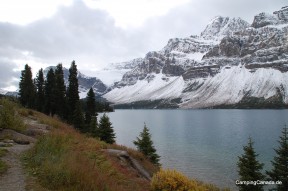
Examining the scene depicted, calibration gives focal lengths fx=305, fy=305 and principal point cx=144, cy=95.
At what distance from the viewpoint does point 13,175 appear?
1137 centimetres

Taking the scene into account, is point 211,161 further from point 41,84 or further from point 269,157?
point 41,84

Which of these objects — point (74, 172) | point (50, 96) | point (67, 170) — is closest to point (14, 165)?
point (67, 170)

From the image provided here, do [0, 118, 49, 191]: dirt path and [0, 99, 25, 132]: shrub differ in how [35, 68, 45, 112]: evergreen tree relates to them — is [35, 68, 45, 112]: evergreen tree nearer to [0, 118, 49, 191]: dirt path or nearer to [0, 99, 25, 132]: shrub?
[0, 99, 25, 132]: shrub

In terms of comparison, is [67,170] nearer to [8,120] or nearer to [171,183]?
[171,183]

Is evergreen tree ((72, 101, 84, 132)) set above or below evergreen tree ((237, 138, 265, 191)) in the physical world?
above

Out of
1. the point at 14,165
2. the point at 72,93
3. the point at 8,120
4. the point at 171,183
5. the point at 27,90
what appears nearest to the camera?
the point at 14,165

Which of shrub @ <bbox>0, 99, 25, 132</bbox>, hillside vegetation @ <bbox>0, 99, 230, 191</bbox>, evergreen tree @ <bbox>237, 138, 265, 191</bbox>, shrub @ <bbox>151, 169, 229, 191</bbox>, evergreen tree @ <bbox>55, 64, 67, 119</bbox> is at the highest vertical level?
evergreen tree @ <bbox>55, 64, 67, 119</bbox>

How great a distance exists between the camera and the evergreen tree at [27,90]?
275ft

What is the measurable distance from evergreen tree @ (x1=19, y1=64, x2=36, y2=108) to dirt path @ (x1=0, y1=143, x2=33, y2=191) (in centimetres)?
7286

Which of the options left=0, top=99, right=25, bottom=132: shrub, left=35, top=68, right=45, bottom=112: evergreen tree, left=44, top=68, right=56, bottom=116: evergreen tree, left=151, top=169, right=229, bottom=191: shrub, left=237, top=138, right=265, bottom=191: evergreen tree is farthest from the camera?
left=35, top=68, right=45, bottom=112: evergreen tree

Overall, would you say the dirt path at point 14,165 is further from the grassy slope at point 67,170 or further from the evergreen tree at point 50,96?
the evergreen tree at point 50,96

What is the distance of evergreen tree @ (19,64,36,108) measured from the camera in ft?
275

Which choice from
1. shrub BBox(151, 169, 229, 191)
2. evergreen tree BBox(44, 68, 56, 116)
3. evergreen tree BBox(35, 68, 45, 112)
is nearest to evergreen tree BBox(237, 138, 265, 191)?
shrub BBox(151, 169, 229, 191)

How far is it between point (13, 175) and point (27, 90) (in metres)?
78.4
